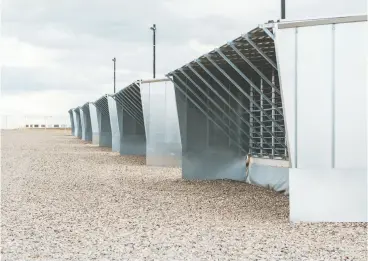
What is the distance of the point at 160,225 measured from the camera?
28.6 ft

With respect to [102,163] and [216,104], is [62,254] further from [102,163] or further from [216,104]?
[102,163]

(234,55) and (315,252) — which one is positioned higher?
(234,55)

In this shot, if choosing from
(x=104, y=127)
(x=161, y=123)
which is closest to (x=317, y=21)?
(x=161, y=123)

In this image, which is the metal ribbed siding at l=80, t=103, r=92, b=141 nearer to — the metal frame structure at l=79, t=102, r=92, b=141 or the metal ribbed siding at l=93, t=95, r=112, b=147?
the metal frame structure at l=79, t=102, r=92, b=141

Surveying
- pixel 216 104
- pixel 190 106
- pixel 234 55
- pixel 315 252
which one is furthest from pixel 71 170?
pixel 315 252

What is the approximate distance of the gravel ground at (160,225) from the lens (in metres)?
6.93

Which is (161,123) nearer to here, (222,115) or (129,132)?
(222,115)

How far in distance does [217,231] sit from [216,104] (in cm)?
600

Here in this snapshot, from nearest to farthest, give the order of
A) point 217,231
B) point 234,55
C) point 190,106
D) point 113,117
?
point 217,231
point 234,55
point 190,106
point 113,117

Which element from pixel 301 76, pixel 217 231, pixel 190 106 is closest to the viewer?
pixel 217 231

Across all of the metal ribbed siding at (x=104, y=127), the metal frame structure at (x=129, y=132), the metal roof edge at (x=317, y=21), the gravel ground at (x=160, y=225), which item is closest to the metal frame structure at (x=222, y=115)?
the gravel ground at (x=160, y=225)

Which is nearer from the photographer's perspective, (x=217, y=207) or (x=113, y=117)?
(x=217, y=207)

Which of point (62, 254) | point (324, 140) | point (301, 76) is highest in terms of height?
point (301, 76)

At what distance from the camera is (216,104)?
45.5ft
